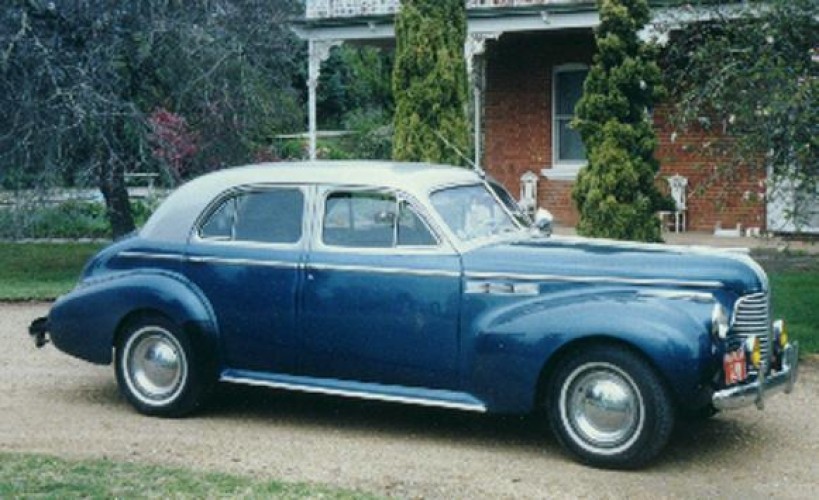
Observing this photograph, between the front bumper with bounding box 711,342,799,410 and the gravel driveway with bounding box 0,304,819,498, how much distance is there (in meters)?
0.42

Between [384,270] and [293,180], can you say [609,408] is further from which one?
[293,180]

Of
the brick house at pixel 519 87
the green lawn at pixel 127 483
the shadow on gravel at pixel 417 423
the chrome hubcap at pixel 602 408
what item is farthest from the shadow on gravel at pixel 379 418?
the brick house at pixel 519 87

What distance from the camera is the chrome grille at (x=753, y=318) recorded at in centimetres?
768

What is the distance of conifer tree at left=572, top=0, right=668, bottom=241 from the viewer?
13703 millimetres

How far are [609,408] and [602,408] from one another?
0.05m

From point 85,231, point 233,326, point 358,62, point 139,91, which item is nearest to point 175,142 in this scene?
point 139,91

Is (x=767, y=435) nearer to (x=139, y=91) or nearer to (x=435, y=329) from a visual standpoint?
(x=435, y=329)

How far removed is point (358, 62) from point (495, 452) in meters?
30.0

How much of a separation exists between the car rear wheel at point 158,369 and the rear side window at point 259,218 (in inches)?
29.8

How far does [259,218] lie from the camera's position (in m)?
8.84

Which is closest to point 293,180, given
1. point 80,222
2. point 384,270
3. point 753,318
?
point 384,270

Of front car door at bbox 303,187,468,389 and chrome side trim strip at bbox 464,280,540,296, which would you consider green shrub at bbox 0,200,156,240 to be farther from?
chrome side trim strip at bbox 464,280,540,296

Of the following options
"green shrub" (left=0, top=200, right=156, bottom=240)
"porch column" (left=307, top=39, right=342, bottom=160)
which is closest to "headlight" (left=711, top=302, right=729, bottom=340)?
"porch column" (left=307, top=39, right=342, bottom=160)

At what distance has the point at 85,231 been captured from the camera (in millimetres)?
24359
